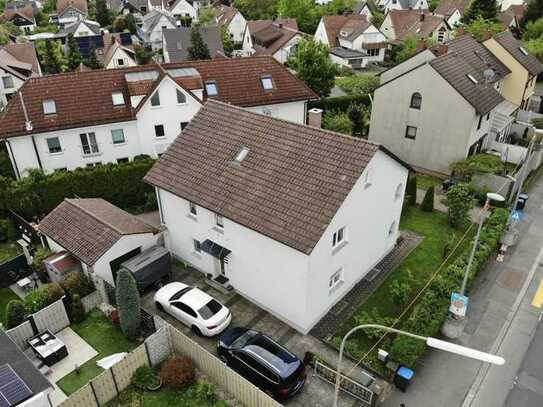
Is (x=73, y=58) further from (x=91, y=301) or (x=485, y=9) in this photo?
(x=485, y=9)

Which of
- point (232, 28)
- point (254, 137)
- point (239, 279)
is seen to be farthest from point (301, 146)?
point (232, 28)

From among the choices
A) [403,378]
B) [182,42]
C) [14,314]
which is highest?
[182,42]

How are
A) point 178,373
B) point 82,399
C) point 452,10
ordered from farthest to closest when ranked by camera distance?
point 452,10 < point 178,373 < point 82,399

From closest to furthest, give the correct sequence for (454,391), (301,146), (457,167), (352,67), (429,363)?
(454,391) < (429,363) < (301,146) < (457,167) < (352,67)

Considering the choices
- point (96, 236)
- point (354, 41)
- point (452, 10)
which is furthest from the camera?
point (452, 10)

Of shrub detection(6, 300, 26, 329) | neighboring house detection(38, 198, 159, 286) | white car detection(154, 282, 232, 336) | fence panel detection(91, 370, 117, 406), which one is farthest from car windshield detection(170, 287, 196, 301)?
shrub detection(6, 300, 26, 329)

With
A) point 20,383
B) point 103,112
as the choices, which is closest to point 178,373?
point 20,383

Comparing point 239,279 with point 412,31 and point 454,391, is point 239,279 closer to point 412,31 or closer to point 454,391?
point 454,391

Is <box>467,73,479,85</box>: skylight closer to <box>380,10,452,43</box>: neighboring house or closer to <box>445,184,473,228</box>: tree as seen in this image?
<box>445,184,473,228</box>: tree
